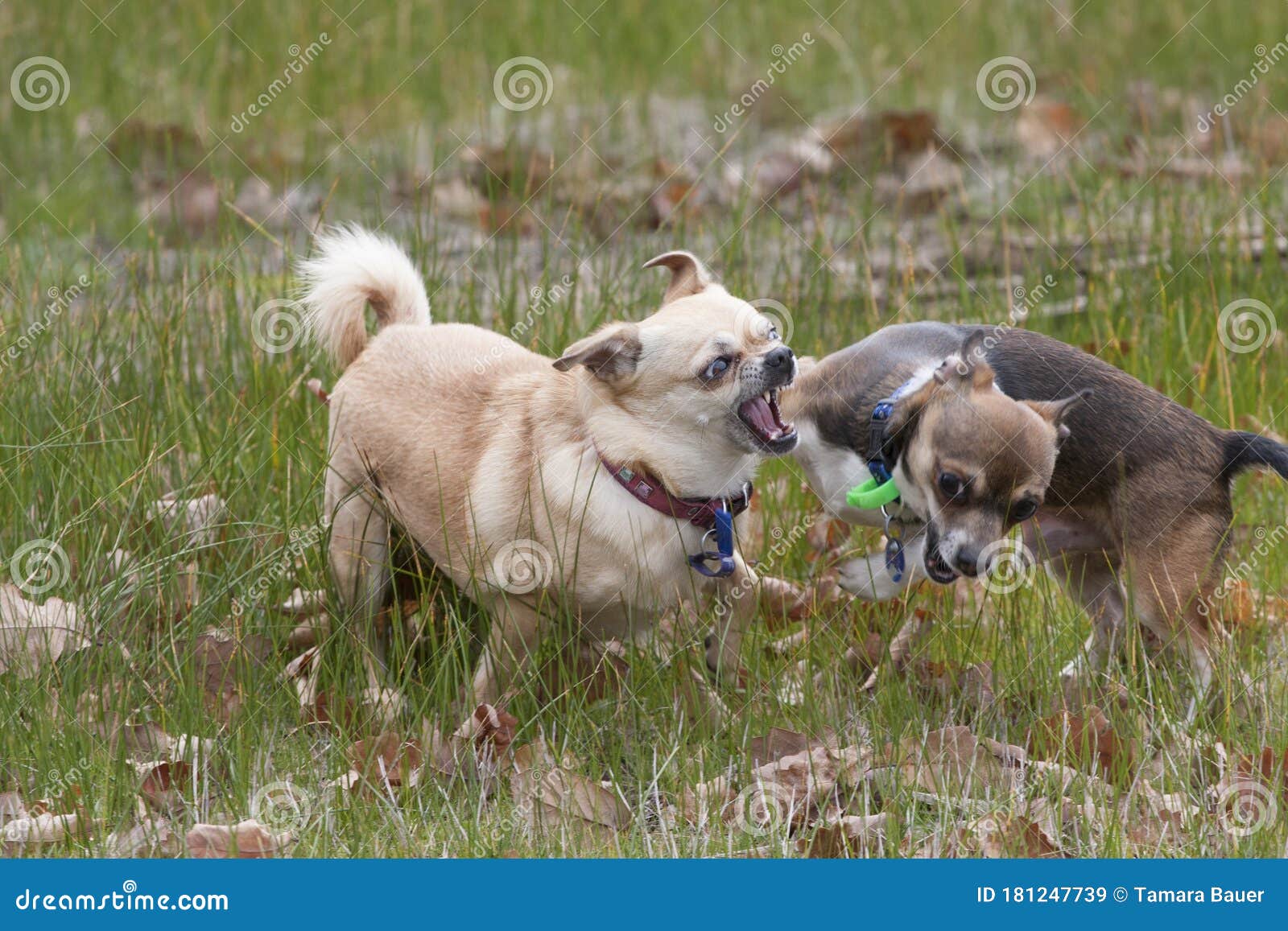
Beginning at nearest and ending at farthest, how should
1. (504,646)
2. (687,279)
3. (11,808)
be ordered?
1. (11,808)
2. (504,646)
3. (687,279)

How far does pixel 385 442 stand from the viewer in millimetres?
3738

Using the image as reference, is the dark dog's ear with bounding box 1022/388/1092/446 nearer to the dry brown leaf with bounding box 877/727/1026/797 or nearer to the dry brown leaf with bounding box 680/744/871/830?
the dry brown leaf with bounding box 877/727/1026/797

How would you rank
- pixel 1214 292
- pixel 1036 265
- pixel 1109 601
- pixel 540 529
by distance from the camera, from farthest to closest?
pixel 1036 265, pixel 1214 292, pixel 1109 601, pixel 540 529

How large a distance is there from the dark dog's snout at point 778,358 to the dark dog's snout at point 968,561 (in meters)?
0.59

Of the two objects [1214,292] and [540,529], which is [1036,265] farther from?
[540,529]

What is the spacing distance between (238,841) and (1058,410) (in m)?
2.06

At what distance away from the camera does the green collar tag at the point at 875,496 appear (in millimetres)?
3553

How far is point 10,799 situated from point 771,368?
1.80 meters

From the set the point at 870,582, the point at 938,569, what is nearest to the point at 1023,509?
the point at 938,569

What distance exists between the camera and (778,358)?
322cm

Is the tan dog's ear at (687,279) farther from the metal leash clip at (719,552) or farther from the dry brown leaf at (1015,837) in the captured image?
the dry brown leaf at (1015,837)

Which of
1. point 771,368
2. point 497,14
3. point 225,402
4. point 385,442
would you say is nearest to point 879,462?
point 771,368

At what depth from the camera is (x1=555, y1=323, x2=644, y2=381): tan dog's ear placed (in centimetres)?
324

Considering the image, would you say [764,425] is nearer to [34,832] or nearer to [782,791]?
[782,791]
